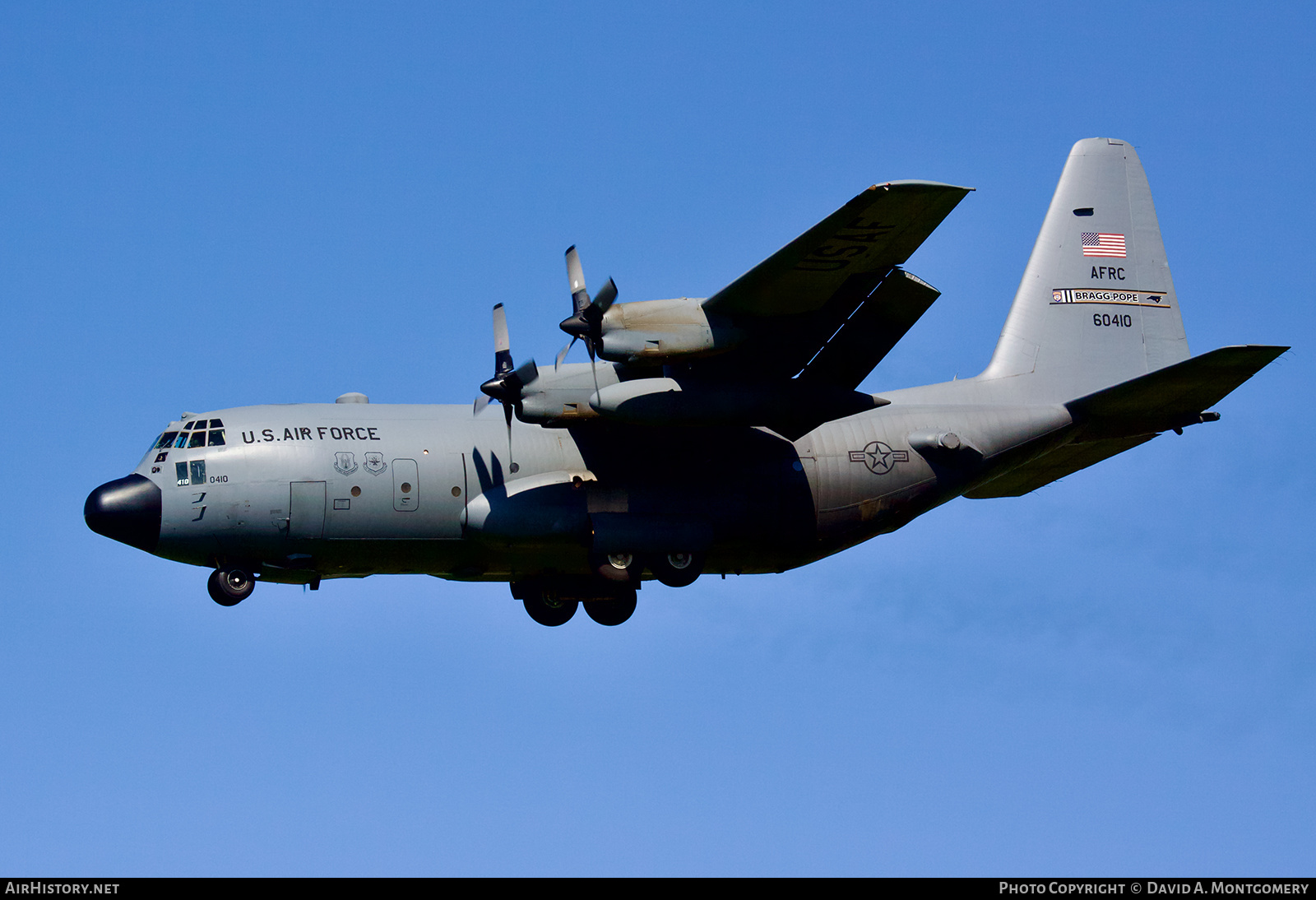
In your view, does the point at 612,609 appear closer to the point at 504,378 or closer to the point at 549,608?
the point at 549,608

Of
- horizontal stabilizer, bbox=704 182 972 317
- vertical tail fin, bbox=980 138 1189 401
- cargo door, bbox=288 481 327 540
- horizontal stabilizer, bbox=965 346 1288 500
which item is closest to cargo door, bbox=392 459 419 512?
cargo door, bbox=288 481 327 540

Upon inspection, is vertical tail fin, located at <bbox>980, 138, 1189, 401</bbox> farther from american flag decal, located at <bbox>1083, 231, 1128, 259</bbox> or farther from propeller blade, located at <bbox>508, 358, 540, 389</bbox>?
propeller blade, located at <bbox>508, 358, 540, 389</bbox>

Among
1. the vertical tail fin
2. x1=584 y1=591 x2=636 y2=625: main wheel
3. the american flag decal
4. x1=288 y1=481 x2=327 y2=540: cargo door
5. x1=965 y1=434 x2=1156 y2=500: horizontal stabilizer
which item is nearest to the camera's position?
x1=288 y1=481 x2=327 y2=540: cargo door

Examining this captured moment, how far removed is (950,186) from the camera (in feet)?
57.6

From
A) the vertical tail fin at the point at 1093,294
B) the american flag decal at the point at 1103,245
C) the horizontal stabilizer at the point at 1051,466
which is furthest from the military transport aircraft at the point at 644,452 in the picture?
the american flag decal at the point at 1103,245

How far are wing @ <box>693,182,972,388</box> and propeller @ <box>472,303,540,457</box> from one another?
7.43 ft

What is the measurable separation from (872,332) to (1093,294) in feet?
17.4

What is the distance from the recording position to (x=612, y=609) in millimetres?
22859

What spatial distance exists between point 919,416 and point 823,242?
15.7 feet

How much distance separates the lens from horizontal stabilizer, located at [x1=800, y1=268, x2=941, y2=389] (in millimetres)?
20031

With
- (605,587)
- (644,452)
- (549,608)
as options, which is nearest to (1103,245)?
(644,452)

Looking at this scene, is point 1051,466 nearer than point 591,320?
No

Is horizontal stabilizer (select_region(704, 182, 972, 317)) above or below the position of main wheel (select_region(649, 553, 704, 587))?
above
